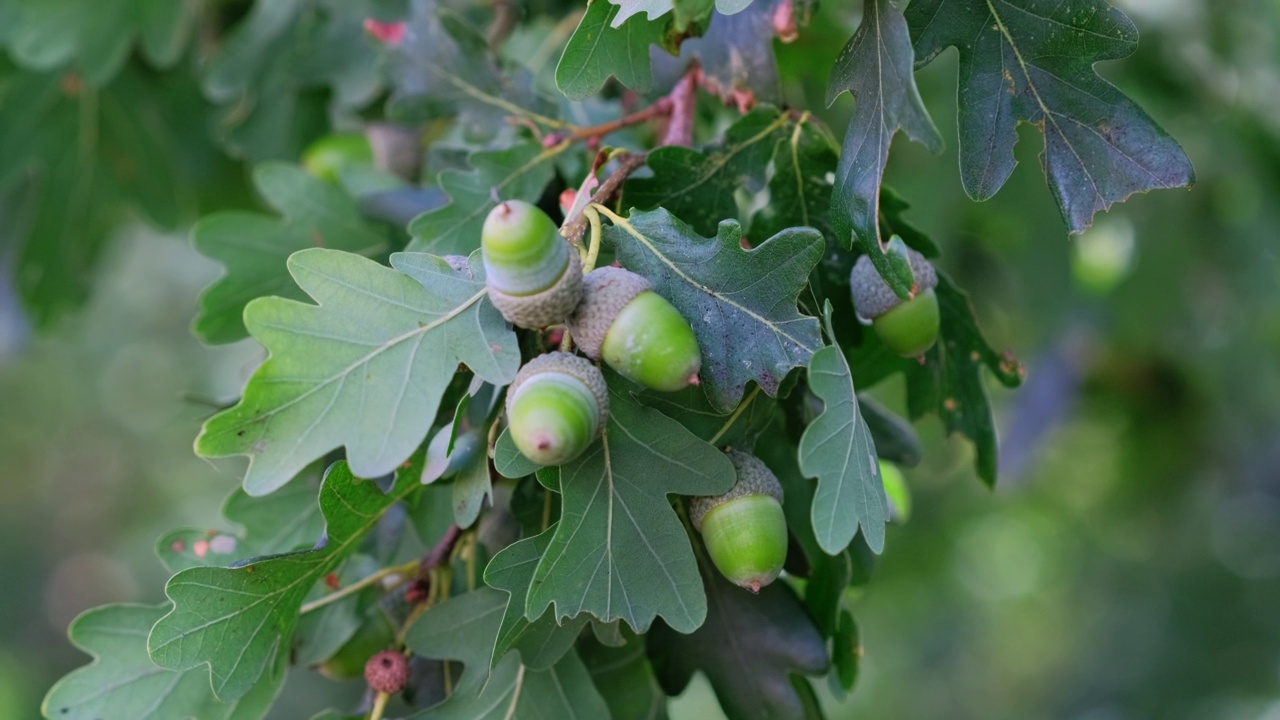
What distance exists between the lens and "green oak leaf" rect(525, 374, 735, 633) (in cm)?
86

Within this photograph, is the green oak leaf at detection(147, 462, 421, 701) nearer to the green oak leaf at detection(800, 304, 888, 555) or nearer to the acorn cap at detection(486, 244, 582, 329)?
the acorn cap at detection(486, 244, 582, 329)

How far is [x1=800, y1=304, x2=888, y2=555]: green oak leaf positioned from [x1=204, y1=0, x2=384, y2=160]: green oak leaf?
45.9 inches

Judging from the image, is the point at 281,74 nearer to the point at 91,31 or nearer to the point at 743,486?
the point at 91,31

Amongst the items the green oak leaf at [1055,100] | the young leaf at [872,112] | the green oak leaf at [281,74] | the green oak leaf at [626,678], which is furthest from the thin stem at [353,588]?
the green oak leaf at [281,74]

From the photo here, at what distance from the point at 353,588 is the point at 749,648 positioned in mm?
400

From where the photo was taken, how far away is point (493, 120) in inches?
52.8

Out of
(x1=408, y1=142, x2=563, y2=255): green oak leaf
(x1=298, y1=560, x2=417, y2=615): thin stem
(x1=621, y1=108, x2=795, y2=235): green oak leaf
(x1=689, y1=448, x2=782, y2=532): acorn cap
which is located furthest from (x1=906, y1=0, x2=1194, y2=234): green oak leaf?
(x1=298, y1=560, x2=417, y2=615): thin stem

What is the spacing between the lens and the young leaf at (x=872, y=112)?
0.87 meters

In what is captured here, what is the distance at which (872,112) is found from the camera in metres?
0.91

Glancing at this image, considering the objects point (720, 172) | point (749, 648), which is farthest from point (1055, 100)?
point (749, 648)

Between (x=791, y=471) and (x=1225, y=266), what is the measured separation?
206 centimetres

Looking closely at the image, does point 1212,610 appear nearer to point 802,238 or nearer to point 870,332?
point 870,332

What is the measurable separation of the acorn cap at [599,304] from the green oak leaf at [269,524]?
1.50ft

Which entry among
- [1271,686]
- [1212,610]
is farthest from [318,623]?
[1271,686]
